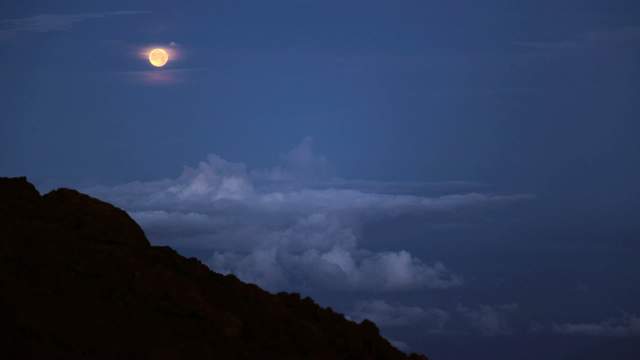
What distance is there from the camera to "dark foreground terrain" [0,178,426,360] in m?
41.7

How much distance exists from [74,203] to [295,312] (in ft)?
39.4

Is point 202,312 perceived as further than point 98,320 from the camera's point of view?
Yes

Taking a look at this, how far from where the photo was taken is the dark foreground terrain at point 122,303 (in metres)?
41.7

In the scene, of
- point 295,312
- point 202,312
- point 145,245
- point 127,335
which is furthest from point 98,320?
point 295,312

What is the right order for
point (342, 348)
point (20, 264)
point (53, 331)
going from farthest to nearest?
1. point (342, 348)
2. point (20, 264)
3. point (53, 331)

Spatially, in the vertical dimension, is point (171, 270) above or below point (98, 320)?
above

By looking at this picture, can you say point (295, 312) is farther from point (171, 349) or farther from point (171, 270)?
point (171, 349)

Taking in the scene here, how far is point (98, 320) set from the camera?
139 ft

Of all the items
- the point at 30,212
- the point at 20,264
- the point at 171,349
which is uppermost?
the point at 30,212

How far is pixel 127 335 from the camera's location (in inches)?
1661

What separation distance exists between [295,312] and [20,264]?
537 inches

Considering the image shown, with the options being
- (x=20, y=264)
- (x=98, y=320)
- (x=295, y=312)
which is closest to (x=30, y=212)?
(x=20, y=264)

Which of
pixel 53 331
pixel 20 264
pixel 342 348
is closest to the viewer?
pixel 53 331

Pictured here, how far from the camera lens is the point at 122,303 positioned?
44125 mm
